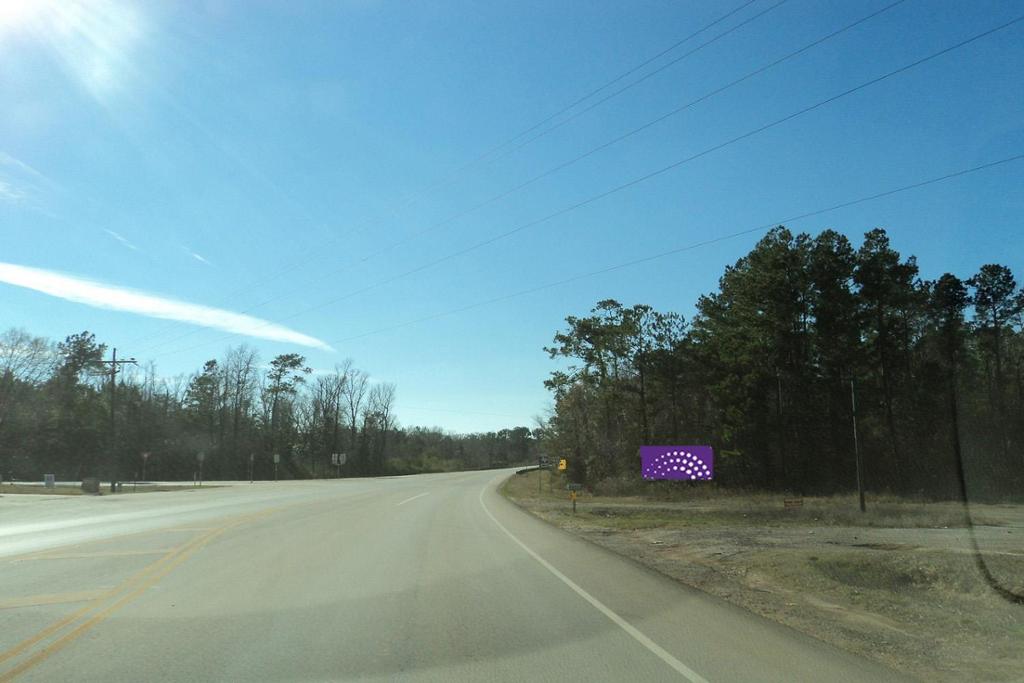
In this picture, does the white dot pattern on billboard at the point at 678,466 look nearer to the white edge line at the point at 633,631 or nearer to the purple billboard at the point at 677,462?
the purple billboard at the point at 677,462

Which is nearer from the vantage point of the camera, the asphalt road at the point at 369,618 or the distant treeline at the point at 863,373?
the asphalt road at the point at 369,618

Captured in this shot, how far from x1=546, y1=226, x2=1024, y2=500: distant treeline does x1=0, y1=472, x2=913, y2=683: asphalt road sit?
35.7 metres

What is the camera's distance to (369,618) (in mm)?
8617

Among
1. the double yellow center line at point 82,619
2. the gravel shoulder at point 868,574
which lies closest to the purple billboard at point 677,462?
the gravel shoulder at point 868,574

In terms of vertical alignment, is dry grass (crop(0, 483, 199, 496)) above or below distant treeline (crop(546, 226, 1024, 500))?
below

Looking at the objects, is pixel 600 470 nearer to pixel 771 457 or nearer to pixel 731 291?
pixel 771 457

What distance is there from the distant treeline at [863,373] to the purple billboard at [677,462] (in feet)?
7.62

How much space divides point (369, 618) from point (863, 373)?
46.8m

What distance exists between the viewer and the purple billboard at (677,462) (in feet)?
158

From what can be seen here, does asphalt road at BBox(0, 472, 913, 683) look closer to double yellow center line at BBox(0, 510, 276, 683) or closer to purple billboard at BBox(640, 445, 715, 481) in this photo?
double yellow center line at BBox(0, 510, 276, 683)

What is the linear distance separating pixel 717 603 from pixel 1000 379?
1922 inches

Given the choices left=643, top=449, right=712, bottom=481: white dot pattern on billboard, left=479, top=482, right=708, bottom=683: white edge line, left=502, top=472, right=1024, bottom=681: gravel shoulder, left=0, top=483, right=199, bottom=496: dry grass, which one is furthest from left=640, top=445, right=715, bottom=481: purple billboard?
left=479, top=482, right=708, bottom=683: white edge line

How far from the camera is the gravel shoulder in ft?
25.8

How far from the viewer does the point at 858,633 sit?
8422 millimetres
